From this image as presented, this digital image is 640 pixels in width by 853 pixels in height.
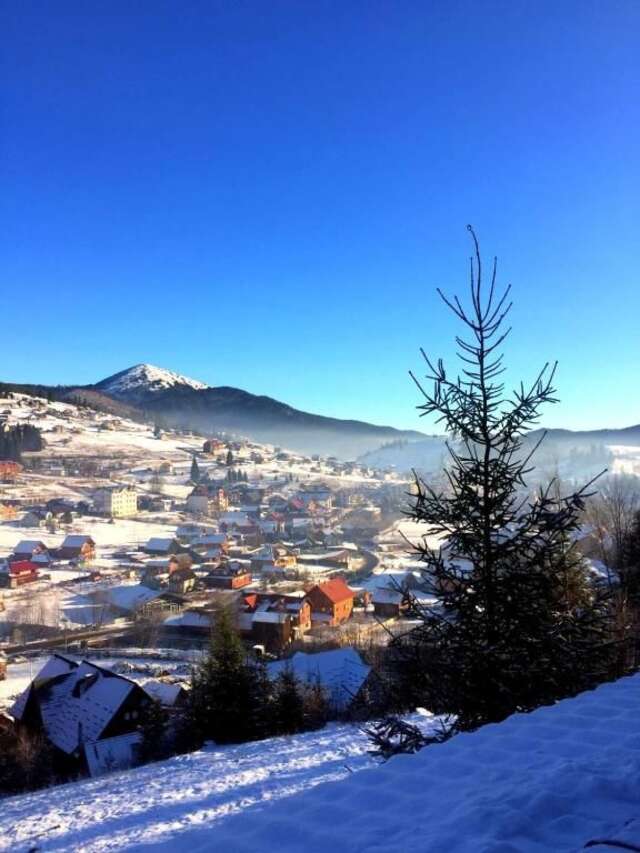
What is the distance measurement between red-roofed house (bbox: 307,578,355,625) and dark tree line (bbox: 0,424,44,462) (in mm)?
68829

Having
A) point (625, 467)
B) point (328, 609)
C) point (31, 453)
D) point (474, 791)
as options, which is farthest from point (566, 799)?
point (31, 453)

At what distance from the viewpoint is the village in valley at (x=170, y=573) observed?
1762 cm

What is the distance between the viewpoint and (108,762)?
1284 cm

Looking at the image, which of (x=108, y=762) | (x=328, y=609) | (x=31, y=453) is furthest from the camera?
(x=31, y=453)

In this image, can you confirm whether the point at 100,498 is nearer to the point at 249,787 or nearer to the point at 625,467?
the point at 249,787

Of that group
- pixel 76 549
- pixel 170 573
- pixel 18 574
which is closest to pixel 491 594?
pixel 170 573

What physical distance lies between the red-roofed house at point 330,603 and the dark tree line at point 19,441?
2710 inches

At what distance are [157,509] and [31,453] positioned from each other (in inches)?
1351

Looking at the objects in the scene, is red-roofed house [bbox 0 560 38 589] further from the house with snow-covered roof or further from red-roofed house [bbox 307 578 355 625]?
the house with snow-covered roof

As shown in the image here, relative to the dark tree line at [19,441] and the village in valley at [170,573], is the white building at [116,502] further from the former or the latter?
the dark tree line at [19,441]

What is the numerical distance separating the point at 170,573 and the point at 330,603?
13.7 metres

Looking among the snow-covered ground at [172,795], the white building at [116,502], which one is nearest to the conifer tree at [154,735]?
the snow-covered ground at [172,795]

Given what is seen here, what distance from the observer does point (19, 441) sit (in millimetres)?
84438

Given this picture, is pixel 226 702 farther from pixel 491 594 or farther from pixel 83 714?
pixel 491 594
